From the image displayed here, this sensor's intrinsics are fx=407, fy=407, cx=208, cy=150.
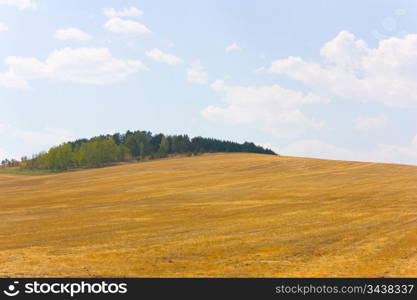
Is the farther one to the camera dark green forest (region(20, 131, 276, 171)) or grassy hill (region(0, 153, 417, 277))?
dark green forest (region(20, 131, 276, 171))

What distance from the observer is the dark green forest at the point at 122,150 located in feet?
370

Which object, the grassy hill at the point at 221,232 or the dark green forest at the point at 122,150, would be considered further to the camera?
the dark green forest at the point at 122,150

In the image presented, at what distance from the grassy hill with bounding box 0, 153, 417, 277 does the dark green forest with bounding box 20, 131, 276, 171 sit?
224ft

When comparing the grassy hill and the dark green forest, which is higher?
the dark green forest

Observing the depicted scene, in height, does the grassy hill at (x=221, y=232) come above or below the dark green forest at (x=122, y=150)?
below

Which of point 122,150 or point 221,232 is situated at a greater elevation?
point 122,150

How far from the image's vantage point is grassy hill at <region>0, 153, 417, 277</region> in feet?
52.0

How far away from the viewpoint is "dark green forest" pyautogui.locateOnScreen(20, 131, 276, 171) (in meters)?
113

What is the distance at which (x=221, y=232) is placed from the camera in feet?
74.9

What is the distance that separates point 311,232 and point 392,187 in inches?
996

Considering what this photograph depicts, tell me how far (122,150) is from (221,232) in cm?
10626

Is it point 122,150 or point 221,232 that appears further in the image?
point 122,150

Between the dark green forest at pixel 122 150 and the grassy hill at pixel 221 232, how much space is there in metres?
68.4

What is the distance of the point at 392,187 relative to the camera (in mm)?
43500
